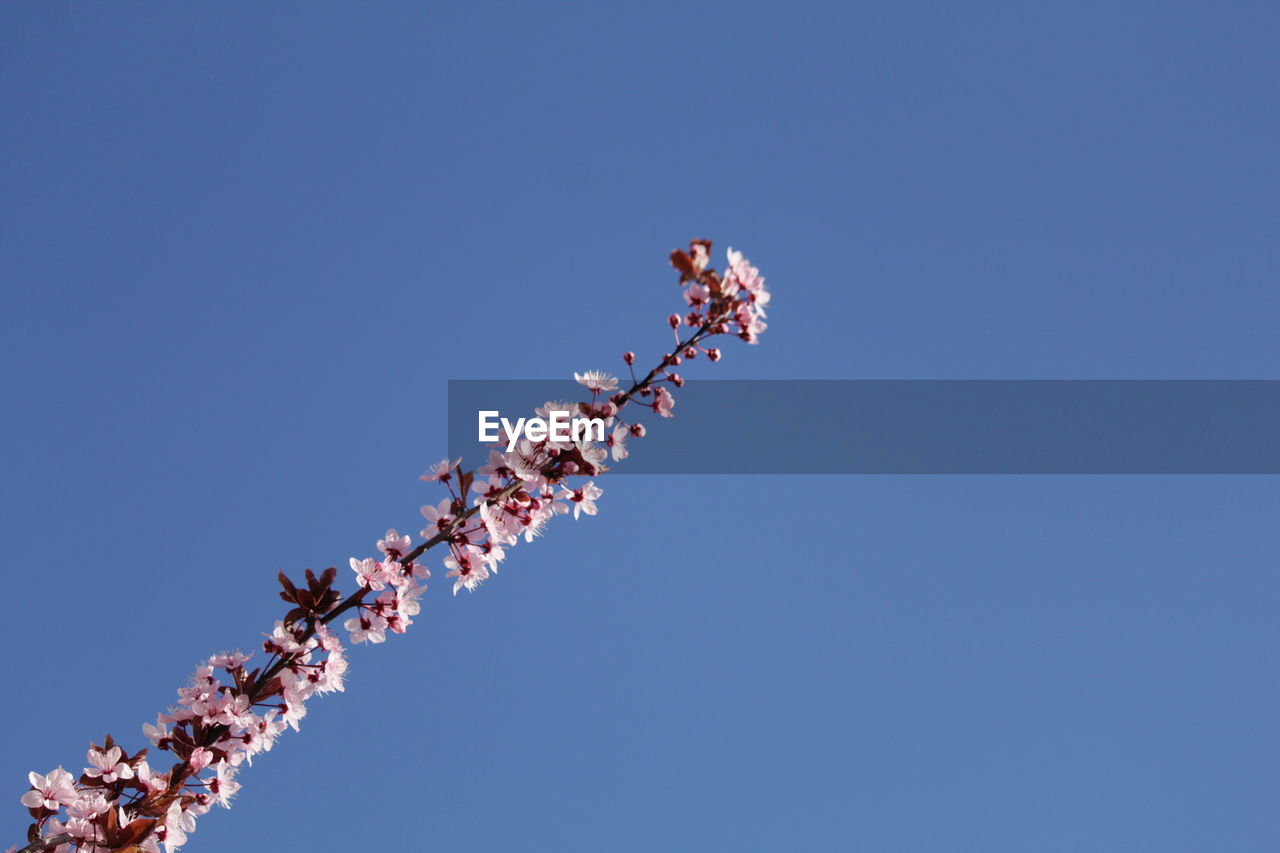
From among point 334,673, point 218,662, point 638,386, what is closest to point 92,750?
point 218,662

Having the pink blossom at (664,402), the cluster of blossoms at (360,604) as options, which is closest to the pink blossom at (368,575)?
the cluster of blossoms at (360,604)

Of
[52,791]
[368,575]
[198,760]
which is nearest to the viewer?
[52,791]

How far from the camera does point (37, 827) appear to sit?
322 cm

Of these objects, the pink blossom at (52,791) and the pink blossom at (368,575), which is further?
→ the pink blossom at (368,575)

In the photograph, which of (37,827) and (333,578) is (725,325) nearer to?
(333,578)

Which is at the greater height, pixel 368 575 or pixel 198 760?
pixel 368 575

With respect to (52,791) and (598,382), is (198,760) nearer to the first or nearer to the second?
(52,791)

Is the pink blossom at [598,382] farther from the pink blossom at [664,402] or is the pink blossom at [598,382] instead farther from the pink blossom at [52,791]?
the pink blossom at [52,791]

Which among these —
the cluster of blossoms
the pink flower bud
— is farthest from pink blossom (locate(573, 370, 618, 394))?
the pink flower bud

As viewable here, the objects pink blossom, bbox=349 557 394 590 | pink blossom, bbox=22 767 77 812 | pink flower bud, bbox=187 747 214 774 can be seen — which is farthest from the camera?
pink blossom, bbox=349 557 394 590

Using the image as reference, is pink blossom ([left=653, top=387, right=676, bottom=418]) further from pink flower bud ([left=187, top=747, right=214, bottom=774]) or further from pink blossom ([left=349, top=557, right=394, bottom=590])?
pink flower bud ([left=187, top=747, right=214, bottom=774])

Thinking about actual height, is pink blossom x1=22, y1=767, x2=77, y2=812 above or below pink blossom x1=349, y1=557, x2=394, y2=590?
below

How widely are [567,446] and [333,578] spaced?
107 centimetres

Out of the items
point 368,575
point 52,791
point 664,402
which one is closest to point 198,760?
point 52,791
